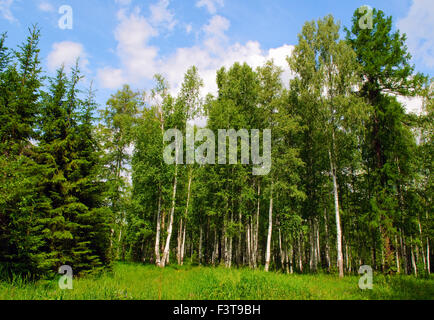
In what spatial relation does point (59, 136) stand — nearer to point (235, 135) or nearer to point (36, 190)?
point (36, 190)

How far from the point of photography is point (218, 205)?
19.7 meters

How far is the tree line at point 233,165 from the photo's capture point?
10.2m

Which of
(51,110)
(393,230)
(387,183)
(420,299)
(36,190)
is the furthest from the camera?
(387,183)

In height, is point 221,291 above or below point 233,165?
below

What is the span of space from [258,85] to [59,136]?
609 inches

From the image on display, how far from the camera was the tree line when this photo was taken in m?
10.2

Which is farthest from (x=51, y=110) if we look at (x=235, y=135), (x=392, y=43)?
(x=392, y=43)

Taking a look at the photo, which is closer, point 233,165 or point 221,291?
point 221,291

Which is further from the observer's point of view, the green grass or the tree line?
the tree line

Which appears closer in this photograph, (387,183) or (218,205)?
(387,183)

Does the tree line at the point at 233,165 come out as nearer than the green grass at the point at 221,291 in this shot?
No

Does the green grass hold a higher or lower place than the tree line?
lower

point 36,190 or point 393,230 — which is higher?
point 36,190

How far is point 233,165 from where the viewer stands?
→ 1845 cm
